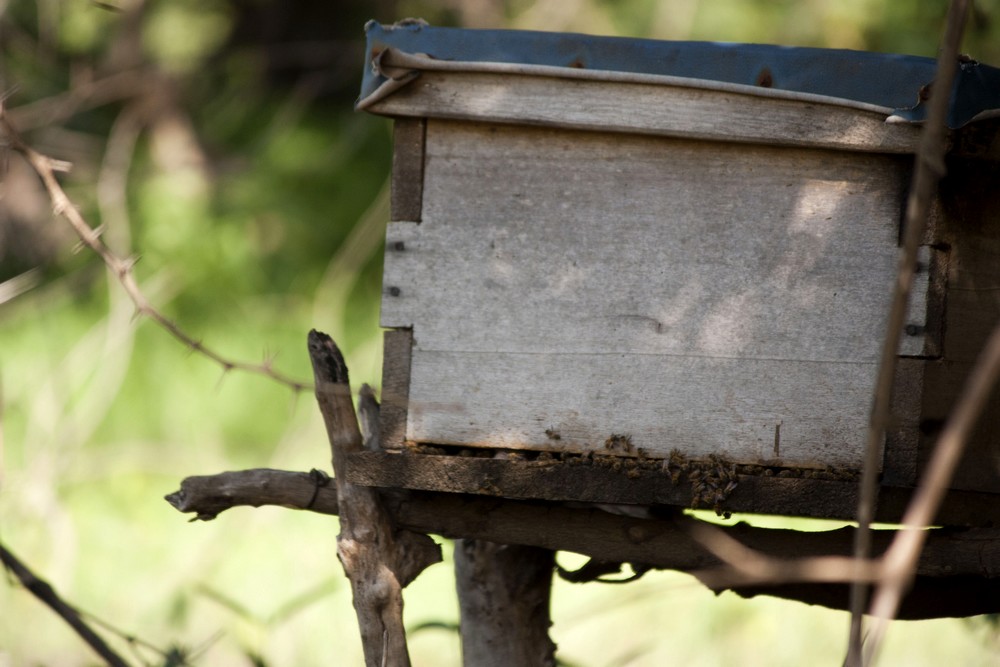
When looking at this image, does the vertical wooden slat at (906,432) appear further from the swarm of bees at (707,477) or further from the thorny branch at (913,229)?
the thorny branch at (913,229)

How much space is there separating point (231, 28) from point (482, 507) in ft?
26.9

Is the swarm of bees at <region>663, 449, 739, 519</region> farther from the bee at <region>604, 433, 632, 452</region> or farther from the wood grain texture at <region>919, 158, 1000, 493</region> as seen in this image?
the wood grain texture at <region>919, 158, 1000, 493</region>

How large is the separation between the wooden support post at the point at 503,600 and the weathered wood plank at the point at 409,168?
95cm

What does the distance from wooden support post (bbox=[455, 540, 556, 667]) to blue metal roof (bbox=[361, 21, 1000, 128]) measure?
1206mm

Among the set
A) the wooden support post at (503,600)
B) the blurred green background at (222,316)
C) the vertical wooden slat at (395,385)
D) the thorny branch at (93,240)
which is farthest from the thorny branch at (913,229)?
the blurred green background at (222,316)

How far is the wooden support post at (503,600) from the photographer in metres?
2.57

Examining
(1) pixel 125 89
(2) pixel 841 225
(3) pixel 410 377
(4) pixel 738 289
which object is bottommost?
(3) pixel 410 377

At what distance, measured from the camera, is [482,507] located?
81.4 inches

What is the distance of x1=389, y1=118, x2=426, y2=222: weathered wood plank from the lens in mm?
2027

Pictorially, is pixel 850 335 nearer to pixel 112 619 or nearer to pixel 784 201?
pixel 784 201

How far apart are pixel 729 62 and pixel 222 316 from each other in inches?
243

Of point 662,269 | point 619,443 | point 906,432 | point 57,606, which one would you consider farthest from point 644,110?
point 57,606

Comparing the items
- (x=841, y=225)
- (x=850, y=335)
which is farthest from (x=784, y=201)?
(x=850, y=335)

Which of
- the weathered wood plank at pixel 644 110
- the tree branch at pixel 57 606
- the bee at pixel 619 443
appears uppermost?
the weathered wood plank at pixel 644 110
